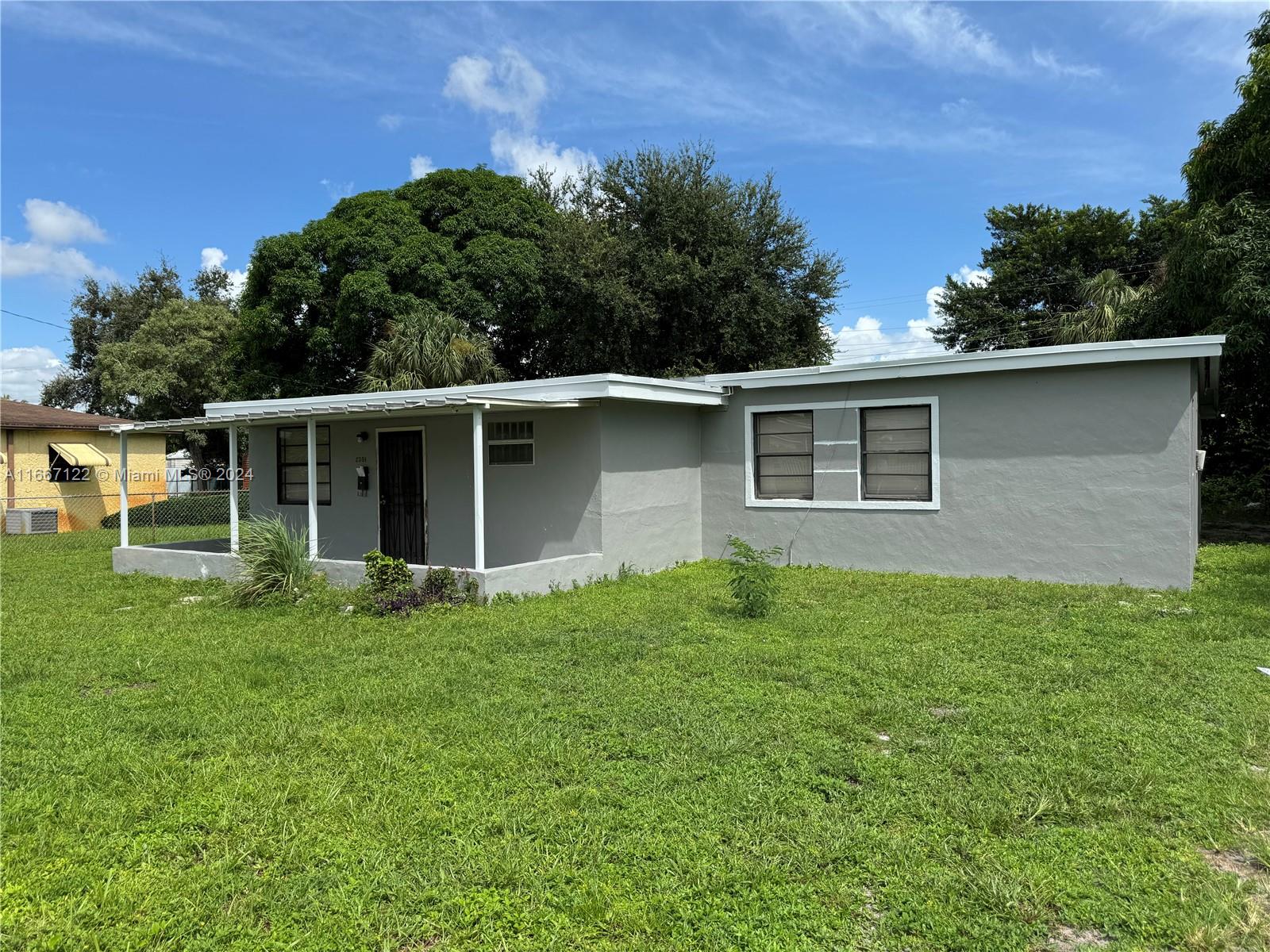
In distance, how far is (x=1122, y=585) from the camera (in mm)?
8680

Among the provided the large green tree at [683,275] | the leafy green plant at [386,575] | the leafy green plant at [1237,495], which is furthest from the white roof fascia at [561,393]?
the leafy green plant at [1237,495]

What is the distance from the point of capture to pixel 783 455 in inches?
434

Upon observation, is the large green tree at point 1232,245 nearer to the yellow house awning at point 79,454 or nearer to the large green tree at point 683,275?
the large green tree at point 683,275

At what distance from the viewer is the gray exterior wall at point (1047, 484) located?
851cm

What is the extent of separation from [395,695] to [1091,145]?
15.2m

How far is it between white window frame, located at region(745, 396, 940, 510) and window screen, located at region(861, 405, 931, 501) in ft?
0.26

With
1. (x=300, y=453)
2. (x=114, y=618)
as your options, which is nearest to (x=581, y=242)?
(x=300, y=453)

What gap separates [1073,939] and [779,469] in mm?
8628

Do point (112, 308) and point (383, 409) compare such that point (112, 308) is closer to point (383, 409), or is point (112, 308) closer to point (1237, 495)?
point (383, 409)

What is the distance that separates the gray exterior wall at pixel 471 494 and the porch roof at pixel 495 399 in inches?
14.3

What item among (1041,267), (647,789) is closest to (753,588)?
(647,789)

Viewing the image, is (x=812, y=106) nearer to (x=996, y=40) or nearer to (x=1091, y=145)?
(x=996, y=40)

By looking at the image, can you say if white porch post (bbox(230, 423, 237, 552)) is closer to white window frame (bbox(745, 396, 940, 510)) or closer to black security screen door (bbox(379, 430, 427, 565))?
A: black security screen door (bbox(379, 430, 427, 565))

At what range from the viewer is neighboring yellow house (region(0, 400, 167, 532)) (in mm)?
18516
